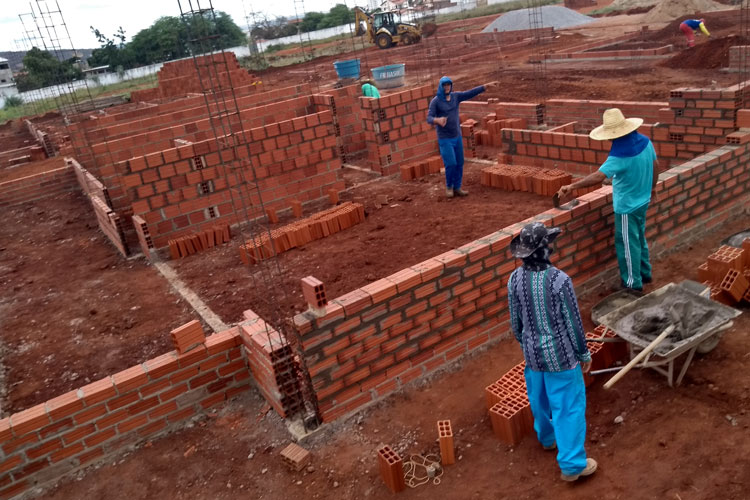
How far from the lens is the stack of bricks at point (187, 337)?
4430mm

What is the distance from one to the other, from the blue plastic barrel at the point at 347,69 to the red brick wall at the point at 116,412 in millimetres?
22944

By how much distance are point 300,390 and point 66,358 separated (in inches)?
125

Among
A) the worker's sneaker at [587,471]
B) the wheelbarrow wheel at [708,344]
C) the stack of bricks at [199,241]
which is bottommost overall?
the worker's sneaker at [587,471]

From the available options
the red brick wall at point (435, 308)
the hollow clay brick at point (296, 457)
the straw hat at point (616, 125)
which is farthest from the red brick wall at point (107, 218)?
the straw hat at point (616, 125)

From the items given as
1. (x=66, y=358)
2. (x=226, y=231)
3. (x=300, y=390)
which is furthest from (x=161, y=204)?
(x=300, y=390)

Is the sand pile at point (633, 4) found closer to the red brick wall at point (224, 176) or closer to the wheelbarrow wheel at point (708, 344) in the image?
the red brick wall at point (224, 176)

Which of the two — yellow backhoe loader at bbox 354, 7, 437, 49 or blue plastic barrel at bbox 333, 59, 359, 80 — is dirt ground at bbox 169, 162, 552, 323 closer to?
blue plastic barrel at bbox 333, 59, 359, 80

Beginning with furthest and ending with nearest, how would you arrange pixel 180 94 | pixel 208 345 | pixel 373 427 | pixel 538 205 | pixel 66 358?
1. pixel 180 94
2. pixel 538 205
3. pixel 66 358
4. pixel 208 345
5. pixel 373 427

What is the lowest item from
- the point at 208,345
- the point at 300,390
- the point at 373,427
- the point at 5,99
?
the point at 373,427

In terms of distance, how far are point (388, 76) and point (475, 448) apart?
2082 centimetres

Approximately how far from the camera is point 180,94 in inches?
981

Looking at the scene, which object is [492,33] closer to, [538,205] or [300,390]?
[538,205]

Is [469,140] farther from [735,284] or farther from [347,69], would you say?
[347,69]

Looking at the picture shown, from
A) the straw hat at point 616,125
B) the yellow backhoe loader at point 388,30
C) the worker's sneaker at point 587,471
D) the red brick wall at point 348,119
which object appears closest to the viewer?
the worker's sneaker at point 587,471
